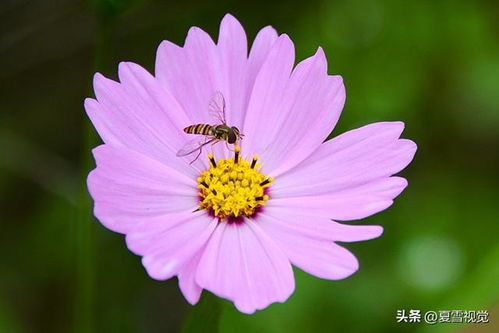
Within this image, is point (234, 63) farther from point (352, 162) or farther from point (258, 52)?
point (352, 162)

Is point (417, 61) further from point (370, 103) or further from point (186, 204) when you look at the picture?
point (186, 204)

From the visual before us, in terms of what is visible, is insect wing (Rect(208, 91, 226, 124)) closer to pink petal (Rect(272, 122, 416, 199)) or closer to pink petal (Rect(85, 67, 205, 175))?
pink petal (Rect(85, 67, 205, 175))

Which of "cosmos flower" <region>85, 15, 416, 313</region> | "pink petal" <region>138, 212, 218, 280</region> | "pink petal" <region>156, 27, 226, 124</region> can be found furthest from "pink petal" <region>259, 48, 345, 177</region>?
"pink petal" <region>138, 212, 218, 280</region>

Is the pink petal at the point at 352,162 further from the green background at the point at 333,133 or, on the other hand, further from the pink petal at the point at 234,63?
the green background at the point at 333,133

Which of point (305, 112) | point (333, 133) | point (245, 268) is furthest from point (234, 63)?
point (333, 133)

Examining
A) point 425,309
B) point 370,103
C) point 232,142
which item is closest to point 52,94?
point 370,103

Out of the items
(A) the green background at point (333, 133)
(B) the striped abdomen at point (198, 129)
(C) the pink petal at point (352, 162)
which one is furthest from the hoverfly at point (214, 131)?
(A) the green background at point (333, 133)
